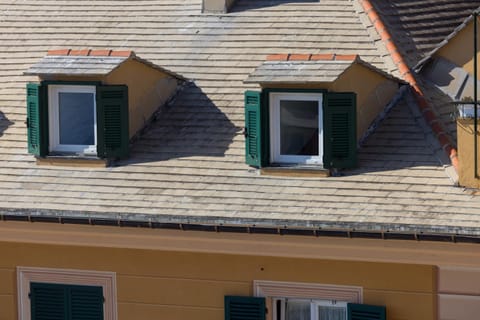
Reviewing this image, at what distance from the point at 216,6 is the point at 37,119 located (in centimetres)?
417

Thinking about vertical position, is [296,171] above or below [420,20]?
below

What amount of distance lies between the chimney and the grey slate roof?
3.12m

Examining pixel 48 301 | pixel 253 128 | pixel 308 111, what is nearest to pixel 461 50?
pixel 308 111

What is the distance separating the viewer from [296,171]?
25688 millimetres

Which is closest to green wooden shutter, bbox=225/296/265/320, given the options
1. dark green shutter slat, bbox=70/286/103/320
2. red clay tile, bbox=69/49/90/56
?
dark green shutter slat, bbox=70/286/103/320

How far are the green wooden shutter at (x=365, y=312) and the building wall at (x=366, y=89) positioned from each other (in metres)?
2.68

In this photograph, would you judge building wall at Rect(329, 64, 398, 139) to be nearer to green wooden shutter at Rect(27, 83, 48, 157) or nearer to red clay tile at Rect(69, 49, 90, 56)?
red clay tile at Rect(69, 49, 90, 56)

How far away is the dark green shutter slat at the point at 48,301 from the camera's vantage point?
26.5 m

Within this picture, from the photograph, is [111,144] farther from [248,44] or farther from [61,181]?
[248,44]

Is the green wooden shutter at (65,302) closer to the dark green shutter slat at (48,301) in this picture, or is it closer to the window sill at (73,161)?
the dark green shutter slat at (48,301)

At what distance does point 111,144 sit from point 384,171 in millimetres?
4168

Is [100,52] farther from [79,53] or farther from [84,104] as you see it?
[84,104]

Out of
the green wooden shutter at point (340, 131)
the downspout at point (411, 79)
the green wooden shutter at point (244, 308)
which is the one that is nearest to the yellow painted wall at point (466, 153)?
the downspout at point (411, 79)

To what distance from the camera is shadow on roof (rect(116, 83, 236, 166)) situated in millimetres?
26812
